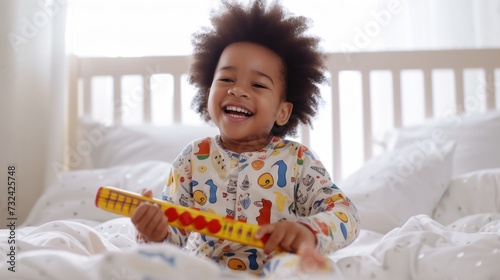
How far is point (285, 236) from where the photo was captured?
0.83 m

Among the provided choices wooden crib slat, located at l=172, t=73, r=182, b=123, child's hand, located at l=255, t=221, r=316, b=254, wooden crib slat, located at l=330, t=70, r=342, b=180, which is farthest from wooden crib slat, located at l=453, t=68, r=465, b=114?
child's hand, located at l=255, t=221, r=316, b=254

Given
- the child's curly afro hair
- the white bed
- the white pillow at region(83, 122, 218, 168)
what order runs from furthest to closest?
the white pillow at region(83, 122, 218, 168) → the child's curly afro hair → the white bed

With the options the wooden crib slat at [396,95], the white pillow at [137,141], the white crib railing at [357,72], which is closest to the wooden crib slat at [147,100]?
the white crib railing at [357,72]

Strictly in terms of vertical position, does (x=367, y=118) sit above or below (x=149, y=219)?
above

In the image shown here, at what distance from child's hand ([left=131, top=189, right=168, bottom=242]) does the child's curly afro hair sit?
0.42 meters

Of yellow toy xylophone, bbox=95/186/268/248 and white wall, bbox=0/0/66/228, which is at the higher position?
white wall, bbox=0/0/66/228

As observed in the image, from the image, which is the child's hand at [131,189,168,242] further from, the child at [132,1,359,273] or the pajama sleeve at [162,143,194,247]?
the pajama sleeve at [162,143,194,247]

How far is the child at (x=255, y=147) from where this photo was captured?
0.99m

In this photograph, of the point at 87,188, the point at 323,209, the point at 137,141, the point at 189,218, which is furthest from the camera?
the point at 137,141

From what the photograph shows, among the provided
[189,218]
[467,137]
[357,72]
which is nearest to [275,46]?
[189,218]

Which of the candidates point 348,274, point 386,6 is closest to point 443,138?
point 386,6

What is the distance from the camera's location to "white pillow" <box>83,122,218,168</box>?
2029mm

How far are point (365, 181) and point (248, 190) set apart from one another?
0.76m

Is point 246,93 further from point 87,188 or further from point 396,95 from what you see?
point 396,95
